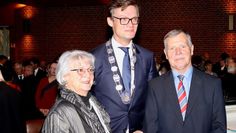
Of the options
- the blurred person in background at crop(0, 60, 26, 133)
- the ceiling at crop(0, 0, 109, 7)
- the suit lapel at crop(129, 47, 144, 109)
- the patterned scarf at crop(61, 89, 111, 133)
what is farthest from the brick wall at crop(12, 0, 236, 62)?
the patterned scarf at crop(61, 89, 111, 133)

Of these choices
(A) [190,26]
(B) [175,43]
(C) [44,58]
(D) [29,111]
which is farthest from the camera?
(C) [44,58]

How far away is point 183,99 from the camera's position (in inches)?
101

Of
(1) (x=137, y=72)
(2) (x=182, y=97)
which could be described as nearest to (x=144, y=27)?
(1) (x=137, y=72)

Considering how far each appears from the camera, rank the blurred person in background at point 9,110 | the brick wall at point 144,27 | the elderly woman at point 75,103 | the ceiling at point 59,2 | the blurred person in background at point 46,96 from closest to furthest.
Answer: the elderly woman at point 75,103
the blurred person in background at point 9,110
the blurred person in background at point 46,96
the ceiling at point 59,2
the brick wall at point 144,27

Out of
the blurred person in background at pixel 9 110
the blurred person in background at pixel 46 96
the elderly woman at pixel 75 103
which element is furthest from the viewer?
the blurred person in background at pixel 46 96

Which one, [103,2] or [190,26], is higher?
[103,2]

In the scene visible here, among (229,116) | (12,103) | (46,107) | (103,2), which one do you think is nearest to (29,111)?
(46,107)

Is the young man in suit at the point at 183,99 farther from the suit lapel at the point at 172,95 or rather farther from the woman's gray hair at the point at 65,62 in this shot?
the woman's gray hair at the point at 65,62

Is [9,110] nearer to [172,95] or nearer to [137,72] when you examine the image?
[137,72]

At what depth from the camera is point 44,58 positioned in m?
13.0

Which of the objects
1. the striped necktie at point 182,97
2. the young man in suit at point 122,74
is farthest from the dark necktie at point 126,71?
the striped necktie at point 182,97

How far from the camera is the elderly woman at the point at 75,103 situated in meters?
2.19

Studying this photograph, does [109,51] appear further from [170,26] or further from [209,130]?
[170,26]

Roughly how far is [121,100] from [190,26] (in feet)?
31.2
